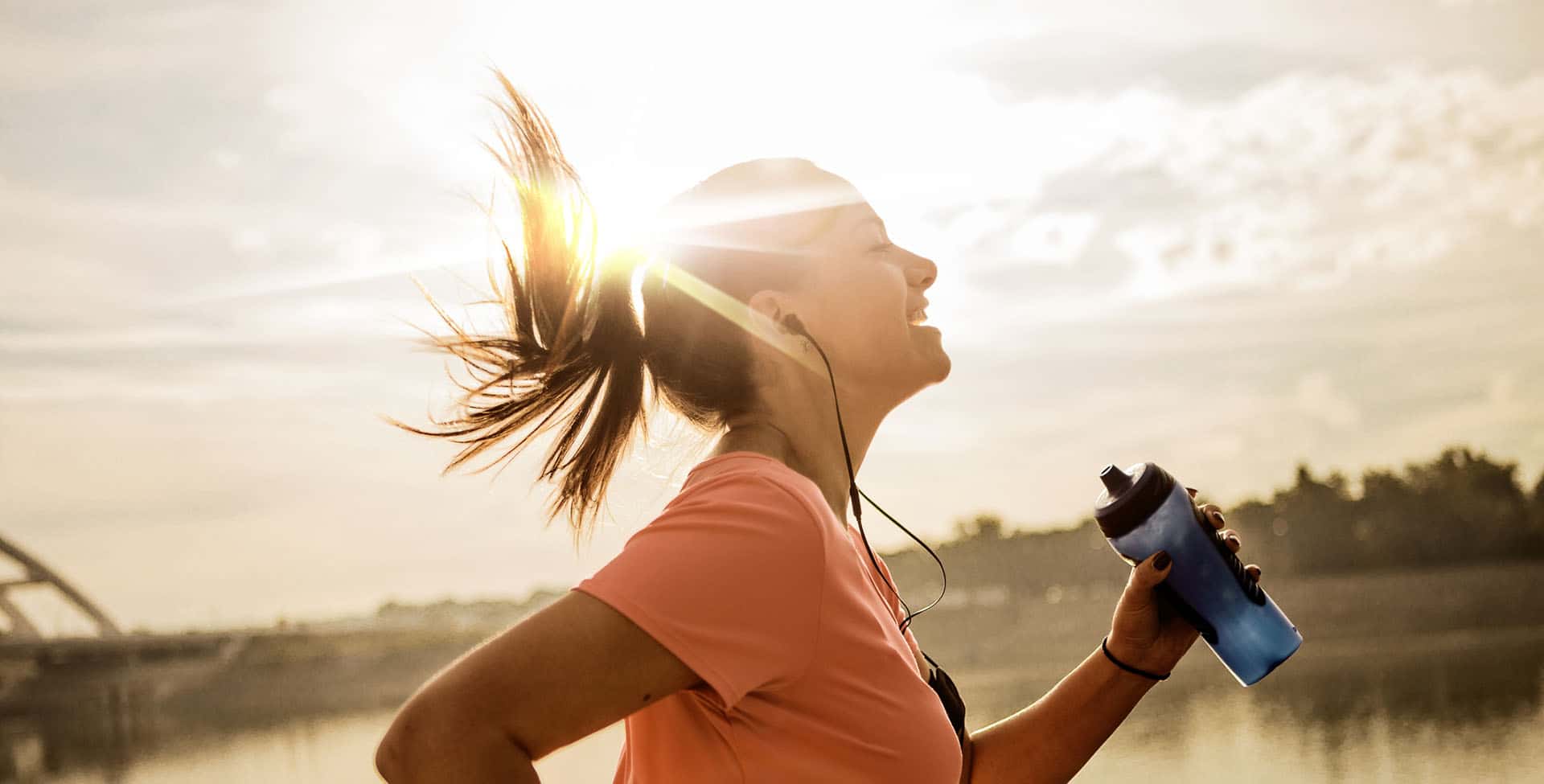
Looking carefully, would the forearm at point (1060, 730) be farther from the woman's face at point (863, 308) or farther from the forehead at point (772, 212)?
the forehead at point (772, 212)

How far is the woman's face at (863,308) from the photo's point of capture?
154 cm

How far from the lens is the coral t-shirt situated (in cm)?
112

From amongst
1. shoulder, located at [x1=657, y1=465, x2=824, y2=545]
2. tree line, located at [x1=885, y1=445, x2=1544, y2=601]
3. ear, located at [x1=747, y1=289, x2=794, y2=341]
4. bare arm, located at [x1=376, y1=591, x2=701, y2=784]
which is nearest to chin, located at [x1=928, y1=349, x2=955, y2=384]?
ear, located at [x1=747, y1=289, x2=794, y2=341]

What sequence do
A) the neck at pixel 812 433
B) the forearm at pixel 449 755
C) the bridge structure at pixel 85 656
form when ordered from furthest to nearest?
1. the bridge structure at pixel 85 656
2. the neck at pixel 812 433
3. the forearm at pixel 449 755

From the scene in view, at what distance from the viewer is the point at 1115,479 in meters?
1.93

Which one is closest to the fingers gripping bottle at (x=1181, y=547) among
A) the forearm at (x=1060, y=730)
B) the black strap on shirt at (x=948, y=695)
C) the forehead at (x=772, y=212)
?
the forearm at (x=1060, y=730)

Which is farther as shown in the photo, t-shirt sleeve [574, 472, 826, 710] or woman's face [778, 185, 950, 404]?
woman's face [778, 185, 950, 404]

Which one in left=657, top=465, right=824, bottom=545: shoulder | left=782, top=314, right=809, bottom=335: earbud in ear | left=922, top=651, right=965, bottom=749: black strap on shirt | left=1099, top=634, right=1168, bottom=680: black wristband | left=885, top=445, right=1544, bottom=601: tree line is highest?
left=782, top=314, right=809, bottom=335: earbud in ear

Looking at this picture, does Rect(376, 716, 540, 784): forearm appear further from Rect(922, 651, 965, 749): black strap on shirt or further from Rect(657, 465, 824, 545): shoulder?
Rect(922, 651, 965, 749): black strap on shirt

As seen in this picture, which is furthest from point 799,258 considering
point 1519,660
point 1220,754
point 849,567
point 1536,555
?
point 1536,555

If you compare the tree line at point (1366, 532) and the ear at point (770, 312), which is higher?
the ear at point (770, 312)

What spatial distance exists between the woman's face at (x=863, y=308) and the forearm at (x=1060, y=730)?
0.61m

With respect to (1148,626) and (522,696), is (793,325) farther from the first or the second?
(1148,626)

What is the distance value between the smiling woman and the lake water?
16637 millimetres
